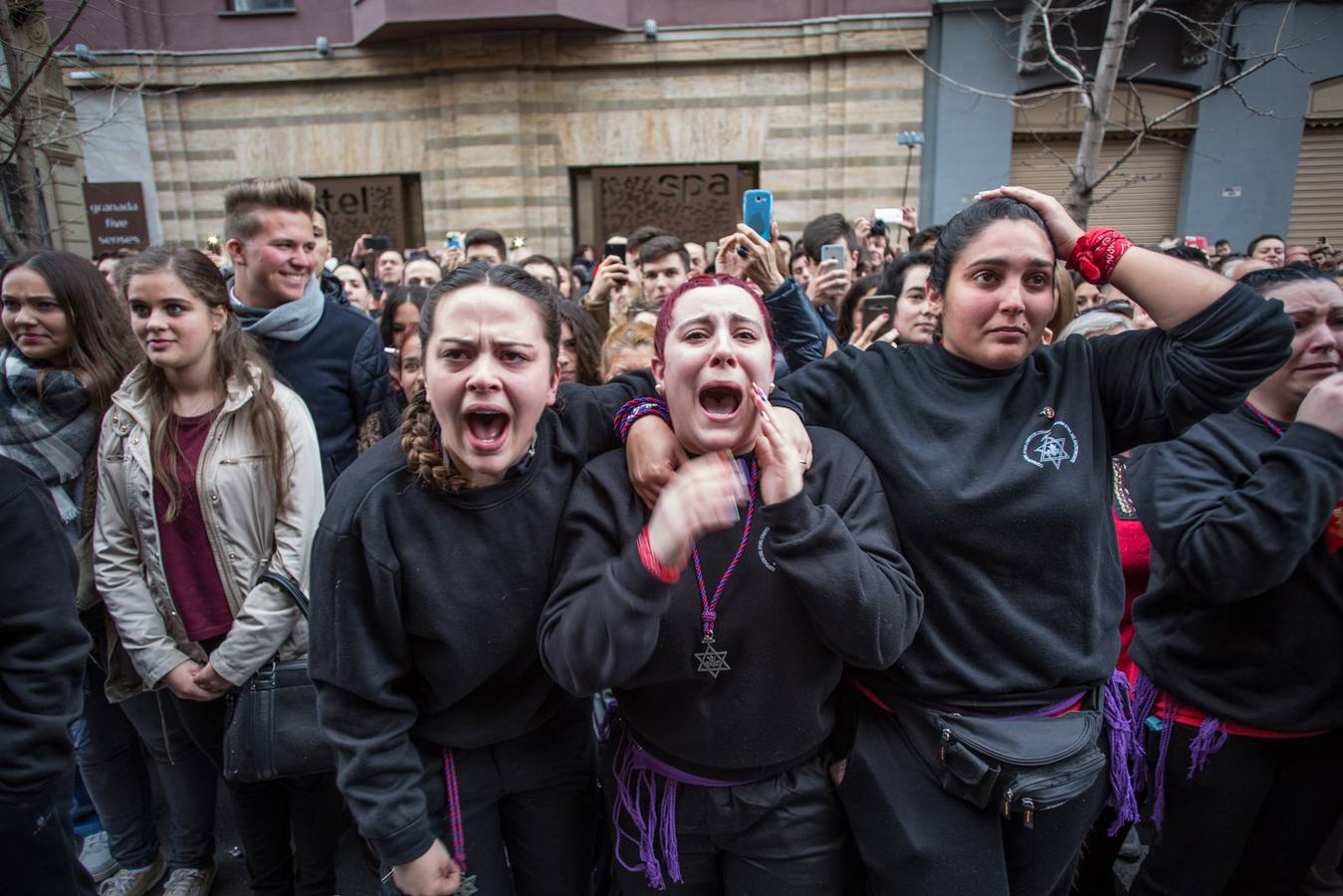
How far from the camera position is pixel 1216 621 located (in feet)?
6.73

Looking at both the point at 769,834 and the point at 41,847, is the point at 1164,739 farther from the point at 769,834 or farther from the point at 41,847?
the point at 41,847

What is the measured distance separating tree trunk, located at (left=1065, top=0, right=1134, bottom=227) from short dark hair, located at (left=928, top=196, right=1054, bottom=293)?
3.69 metres

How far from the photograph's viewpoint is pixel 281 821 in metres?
2.54

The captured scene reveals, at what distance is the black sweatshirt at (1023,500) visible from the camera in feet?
5.46

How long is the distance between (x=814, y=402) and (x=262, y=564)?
Answer: 6.12ft

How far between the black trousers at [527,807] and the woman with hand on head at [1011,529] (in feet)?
2.37

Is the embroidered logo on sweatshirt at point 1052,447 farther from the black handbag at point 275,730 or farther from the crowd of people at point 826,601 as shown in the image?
the black handbag at point 275,730

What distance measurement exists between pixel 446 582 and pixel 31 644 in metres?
0.93

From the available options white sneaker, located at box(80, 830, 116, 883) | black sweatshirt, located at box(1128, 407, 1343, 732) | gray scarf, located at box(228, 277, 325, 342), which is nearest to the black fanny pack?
black sweatshirt, located at box(1128, 407, 1343, 732)

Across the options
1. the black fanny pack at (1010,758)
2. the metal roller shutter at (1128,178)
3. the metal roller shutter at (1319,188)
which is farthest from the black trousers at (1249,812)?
the metal roller shutter at (1319,188)

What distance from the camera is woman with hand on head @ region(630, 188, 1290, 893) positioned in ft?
5.35

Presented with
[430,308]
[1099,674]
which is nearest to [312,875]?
[430,308]

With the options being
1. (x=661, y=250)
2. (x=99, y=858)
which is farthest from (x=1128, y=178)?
(x=99, y=858)

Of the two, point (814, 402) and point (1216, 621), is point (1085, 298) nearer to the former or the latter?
point (1216, 621)
